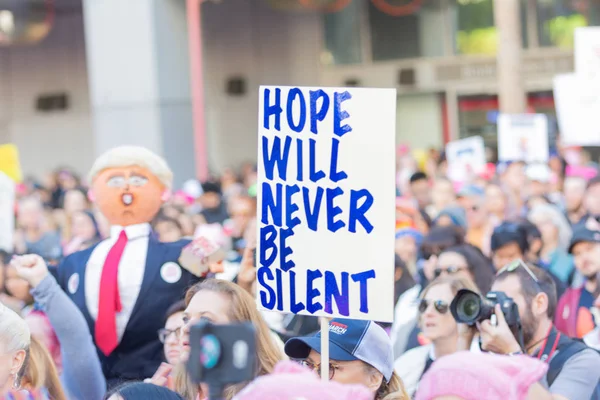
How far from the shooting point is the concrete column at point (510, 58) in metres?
13.7

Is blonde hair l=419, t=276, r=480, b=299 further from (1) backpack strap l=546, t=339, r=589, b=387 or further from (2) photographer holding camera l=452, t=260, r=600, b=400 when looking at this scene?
(1) backpack strap l=546, t=339, r=589, b=387

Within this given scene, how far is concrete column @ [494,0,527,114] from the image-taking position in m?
13.7

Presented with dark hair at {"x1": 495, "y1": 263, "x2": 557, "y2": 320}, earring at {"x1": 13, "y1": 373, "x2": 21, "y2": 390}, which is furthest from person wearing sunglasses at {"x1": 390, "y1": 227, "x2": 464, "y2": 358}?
earring at {"x1": 13, "y1": 373, "x2": 21, "y2": 390}

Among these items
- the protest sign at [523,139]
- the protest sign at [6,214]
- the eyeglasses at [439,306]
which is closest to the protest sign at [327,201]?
the eyeglasses at [439,306]

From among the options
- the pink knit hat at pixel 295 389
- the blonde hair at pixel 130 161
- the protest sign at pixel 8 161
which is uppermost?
the blonde hair at pixel 130 161

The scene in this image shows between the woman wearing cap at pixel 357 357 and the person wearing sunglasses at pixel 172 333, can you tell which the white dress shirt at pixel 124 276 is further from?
the woman wearing cap at pixel 357 357

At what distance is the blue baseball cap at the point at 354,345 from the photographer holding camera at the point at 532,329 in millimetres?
590

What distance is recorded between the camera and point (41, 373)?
153 inches

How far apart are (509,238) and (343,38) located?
16.9 metres

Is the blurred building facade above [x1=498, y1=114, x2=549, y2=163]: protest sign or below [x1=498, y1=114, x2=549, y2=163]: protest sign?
above

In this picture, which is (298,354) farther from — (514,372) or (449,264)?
(449,264)

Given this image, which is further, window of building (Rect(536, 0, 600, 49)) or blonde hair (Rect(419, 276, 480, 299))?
window of building (Rect(536, 0, 600, 49))

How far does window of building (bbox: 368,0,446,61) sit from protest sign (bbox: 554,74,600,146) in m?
13.4

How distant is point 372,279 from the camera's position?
11.4 feet
